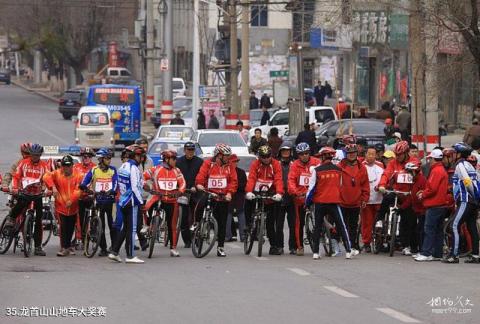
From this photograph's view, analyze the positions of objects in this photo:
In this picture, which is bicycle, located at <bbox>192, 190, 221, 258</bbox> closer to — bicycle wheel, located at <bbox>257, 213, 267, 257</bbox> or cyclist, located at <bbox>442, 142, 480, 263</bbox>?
bicycle wheel, located at <bbox>257, 213, 267, 257</bbox>

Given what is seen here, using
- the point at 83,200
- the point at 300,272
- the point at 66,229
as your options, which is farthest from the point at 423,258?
the point at 66,229

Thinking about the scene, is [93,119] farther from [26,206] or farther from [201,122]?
[26,206]

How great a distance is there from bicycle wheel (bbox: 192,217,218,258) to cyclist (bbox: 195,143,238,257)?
16 cm

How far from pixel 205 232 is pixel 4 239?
126 inches

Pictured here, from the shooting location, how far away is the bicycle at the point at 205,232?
62.1 ft

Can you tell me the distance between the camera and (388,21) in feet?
152

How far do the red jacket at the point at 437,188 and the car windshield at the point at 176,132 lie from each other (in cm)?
1952

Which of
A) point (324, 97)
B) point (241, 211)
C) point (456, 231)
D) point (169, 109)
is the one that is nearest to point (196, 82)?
point (169, 109)

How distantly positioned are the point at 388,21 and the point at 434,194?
28646 millimetres

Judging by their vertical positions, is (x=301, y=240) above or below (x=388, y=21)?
below

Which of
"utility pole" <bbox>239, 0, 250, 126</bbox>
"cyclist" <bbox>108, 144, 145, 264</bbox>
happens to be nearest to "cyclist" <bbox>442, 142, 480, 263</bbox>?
"cyclist" <bbox>108, 144, 145, 264</bbox>

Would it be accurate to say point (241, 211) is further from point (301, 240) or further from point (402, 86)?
point (402, 86)

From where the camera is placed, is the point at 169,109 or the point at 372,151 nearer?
the point at 372,151

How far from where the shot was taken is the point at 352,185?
63.3 ft
